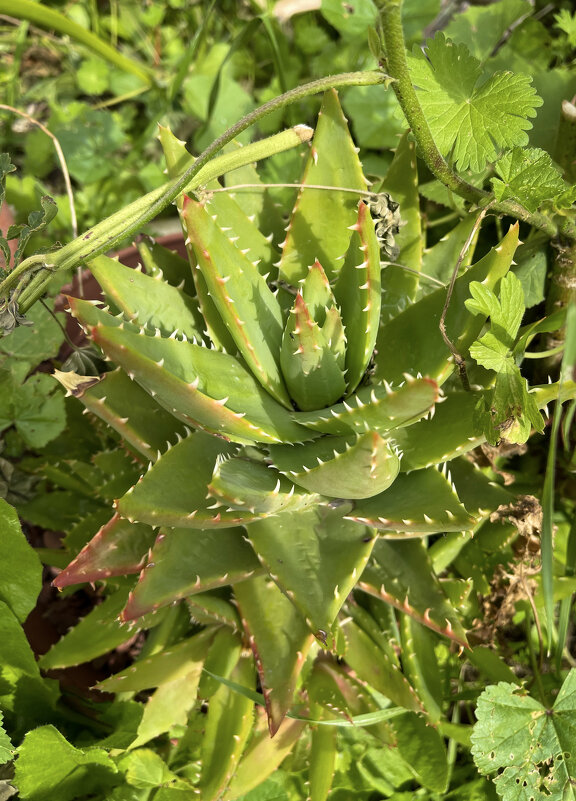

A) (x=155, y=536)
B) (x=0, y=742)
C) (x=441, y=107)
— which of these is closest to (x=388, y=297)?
(x=441, y=107)

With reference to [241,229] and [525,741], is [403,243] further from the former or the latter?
[525,741]

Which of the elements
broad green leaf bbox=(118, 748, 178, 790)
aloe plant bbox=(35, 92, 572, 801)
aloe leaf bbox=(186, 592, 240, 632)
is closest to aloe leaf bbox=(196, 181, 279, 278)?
aloe plant bbox=(35, 92, 572, 801)

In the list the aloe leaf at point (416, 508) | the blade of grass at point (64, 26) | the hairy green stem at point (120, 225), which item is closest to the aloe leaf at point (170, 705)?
the aloe leaf at point (416, 508)

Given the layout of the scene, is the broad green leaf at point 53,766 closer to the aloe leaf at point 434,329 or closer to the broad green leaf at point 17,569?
the broad green leaf at point 17,569

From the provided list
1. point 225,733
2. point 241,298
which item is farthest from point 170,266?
point 225,733

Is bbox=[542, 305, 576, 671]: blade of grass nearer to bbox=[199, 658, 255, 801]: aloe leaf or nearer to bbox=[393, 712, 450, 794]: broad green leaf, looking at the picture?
bbox=[393, 712, 450, 794]: broad green leaf

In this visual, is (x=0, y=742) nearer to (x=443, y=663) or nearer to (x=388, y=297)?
(x=443, y=663)

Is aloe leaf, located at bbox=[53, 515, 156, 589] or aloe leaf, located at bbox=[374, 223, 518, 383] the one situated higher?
aloe leaf, located at bbox=[374, 223, 518, 383]
